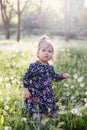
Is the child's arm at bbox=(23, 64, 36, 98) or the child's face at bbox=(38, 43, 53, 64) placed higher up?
the child's face at bbox=(38, 43, 53, 64)

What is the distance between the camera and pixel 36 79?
18.6ft

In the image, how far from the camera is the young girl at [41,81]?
559cm

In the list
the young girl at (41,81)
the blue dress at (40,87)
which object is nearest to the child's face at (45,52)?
the young girl at (41,81)

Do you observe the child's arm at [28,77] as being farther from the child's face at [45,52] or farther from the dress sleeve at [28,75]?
the child's face at [45,52]

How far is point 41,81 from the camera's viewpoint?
18.6 ft

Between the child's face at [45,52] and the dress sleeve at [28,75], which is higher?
the child's face at [45,52]

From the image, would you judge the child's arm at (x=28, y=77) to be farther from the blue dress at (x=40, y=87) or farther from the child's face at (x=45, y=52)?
the child's face at (x=45, y=52)

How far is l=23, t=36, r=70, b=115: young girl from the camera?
5.59 meters

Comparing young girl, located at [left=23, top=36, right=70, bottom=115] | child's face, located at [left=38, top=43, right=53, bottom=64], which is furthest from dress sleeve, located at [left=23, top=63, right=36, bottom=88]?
child's face, located at [left=38, top=43, right=53, bottom=64]

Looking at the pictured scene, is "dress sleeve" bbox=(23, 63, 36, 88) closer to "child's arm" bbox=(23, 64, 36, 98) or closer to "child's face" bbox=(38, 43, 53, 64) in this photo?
"child's arm" bbox=(23, 64, 36, 98)

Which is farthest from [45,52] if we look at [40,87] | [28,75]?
[40,87]

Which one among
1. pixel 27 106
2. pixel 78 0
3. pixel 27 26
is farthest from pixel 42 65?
pixel 27 26

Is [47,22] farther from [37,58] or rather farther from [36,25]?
[37,58]

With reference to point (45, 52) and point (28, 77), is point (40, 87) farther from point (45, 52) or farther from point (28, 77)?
point (45, 52)
